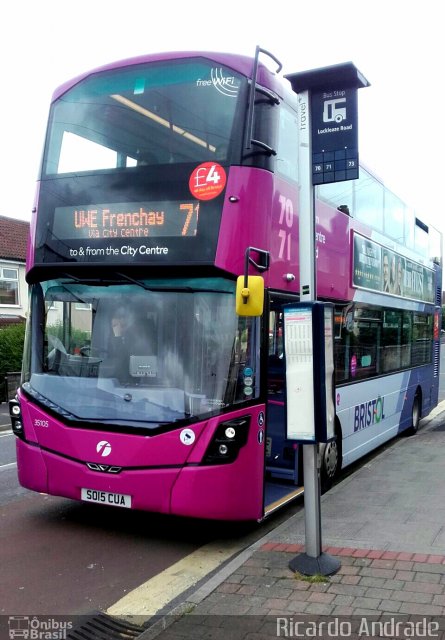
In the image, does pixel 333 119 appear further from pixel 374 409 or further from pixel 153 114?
pixel 374 409

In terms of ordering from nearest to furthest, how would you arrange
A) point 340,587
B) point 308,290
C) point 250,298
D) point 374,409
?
1. point 340,587
2. point 308,290
3. point 250,298
4. point 374,409

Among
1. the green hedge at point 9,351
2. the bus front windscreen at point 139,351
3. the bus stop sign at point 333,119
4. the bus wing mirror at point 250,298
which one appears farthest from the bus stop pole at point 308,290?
the green hedge at point 9,351

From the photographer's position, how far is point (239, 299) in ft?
16.4

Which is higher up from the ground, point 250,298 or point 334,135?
point 334,135

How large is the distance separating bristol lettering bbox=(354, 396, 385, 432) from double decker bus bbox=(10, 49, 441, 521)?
7.30 feet

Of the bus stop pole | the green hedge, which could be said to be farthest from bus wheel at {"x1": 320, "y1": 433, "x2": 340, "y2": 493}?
the green hedge

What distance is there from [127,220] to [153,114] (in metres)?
1.09

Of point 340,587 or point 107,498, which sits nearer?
point 340,587

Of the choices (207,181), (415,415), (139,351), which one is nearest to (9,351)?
(415,415)

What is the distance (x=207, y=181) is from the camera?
5492 mm

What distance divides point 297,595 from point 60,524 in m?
3.12

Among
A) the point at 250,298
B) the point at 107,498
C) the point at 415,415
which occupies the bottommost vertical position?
the point at 415,415

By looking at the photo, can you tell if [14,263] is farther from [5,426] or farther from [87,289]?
[87,289]

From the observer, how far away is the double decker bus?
17.6ft
